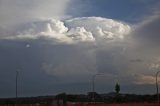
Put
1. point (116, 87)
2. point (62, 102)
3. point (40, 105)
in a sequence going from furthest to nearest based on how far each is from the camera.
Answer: point (116, 87)
point (40, 105)
point (62, 102)

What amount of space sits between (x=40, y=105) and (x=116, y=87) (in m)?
32.0

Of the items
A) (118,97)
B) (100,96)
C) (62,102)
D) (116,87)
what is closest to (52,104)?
(62,102)

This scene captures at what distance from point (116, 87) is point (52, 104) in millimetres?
36269

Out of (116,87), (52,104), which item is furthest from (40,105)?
(116,87)

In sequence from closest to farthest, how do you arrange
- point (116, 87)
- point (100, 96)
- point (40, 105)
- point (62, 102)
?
point (62, 102)
point (40, 105)
point (116, 87)
point (100, 96)

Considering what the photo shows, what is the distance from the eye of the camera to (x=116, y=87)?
376 ft

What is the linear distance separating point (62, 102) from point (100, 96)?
103237 millimetres

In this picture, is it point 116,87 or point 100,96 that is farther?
point 100,96

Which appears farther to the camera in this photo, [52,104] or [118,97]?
[118,97]

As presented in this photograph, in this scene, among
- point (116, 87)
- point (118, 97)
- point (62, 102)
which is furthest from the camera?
point (118, 97)

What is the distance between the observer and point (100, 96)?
184 metres

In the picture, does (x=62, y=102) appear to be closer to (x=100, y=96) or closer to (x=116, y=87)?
(x=116, y=87)

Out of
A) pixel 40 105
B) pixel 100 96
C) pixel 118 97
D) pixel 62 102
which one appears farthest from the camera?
pixel 100 96

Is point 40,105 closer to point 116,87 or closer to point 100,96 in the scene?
point 116,87
